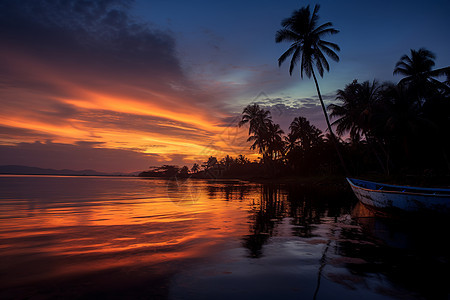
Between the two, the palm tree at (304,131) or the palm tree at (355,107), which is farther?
the palm tree at (304,131)

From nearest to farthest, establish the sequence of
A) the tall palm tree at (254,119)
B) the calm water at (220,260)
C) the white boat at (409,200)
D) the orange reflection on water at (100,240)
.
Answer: the calm water at (220,260) < the orange reflection on water at (100,240) < the white boat at (409,200) < the tall palm tree at (254,119)

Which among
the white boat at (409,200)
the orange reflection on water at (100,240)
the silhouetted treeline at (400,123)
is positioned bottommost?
the orange reflection on water at (100,240)

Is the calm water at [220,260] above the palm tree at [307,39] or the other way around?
the other way around

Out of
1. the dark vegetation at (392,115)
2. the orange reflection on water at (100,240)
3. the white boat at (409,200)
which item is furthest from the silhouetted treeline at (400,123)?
the orange reflection on water at (100,240)

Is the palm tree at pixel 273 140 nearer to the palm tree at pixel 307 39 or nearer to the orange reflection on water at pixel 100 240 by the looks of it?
the palm tree at pixel 307 39

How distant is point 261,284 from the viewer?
3.96 meters

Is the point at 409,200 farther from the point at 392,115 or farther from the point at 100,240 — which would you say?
the point at 392,115

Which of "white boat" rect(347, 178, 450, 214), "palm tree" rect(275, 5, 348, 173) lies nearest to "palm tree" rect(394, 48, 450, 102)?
"palm tree" rect(275, 5, 348, 173)

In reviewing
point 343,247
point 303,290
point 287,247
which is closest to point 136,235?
point 287,247

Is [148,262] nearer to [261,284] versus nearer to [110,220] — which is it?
[261,284]

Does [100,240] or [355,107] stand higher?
[355,107]

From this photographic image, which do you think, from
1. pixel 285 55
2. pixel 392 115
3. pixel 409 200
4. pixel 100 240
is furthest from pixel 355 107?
pixel 100 240

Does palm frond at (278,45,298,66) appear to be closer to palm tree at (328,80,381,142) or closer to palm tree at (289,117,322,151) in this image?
palm tree at (328,80,381,142)

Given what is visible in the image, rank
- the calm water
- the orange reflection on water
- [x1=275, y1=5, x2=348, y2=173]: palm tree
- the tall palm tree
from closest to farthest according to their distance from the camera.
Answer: the calm water < the orange reflection on water < [x1=275, y1=5, x2=348, y2=173]: palm tree < the tall palm tree
